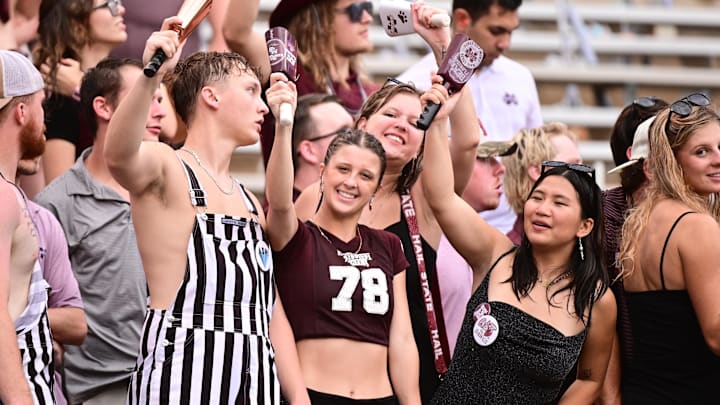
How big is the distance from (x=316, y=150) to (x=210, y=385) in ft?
5.32

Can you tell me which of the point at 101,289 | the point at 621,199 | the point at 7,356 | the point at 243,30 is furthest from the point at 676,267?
the point at 7,356

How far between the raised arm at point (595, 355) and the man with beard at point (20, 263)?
1.74 meters

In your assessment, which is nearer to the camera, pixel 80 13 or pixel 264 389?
pixel 264 389

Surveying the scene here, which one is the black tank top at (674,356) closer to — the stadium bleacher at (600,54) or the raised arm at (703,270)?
the raised arm at (703,270)

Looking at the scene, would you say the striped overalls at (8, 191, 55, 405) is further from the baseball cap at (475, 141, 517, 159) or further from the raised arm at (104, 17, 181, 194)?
the baseball cap at (475, 141, 517, 159)

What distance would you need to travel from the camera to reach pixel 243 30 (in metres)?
4.63

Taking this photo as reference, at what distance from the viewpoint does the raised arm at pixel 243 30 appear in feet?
15.1

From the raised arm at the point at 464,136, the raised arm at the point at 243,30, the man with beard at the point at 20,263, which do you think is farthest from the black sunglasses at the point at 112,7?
the raised arm at the point at 464,136

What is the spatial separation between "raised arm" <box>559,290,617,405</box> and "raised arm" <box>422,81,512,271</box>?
0.44 m

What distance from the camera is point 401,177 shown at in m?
4.52

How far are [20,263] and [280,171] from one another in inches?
31.7

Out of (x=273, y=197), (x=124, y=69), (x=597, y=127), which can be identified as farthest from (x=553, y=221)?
(x=597, y=127)

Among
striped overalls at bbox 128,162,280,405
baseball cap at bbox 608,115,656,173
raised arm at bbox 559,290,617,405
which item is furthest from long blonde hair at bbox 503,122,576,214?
striped overalls at bbox 128,162,280,405

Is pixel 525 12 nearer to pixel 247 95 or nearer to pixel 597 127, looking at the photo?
pixel 597 127
